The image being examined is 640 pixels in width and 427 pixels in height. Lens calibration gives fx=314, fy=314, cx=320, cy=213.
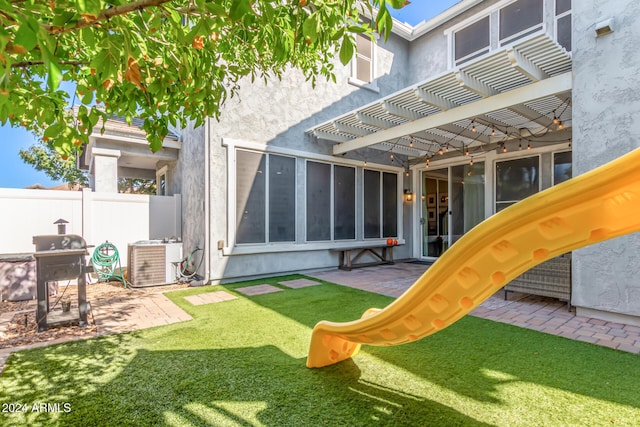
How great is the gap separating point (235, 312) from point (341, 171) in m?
5.08

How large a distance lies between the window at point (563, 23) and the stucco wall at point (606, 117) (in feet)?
9.78

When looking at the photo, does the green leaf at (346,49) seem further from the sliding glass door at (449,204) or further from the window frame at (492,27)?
the sliding glass door at (449,204)

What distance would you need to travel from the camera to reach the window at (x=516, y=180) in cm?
722

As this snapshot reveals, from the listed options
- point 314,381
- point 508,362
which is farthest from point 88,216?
point 508,362

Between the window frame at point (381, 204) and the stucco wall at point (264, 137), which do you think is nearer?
the stucco wall at point (264, 137)

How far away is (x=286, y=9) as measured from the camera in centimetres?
251

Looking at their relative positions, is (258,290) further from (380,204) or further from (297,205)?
(380,204)

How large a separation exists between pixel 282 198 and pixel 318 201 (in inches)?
41.4

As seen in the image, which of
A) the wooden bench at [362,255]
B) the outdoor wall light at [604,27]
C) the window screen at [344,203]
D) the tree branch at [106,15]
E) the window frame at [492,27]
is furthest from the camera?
the window screen at [344,203]

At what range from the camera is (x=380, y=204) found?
9430mm

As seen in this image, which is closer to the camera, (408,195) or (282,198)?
(282,198)

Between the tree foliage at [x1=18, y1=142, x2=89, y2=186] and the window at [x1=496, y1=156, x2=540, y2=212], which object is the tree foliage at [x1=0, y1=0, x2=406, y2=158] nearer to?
the window at [x1=496, y1=156, x2=540, y2=212]

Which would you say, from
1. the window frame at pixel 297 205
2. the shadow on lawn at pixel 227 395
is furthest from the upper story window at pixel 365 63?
the shadow on lawn at pixel 227 395

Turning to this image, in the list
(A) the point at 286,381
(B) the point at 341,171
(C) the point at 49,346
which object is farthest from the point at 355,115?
(C) the point at 49,346
